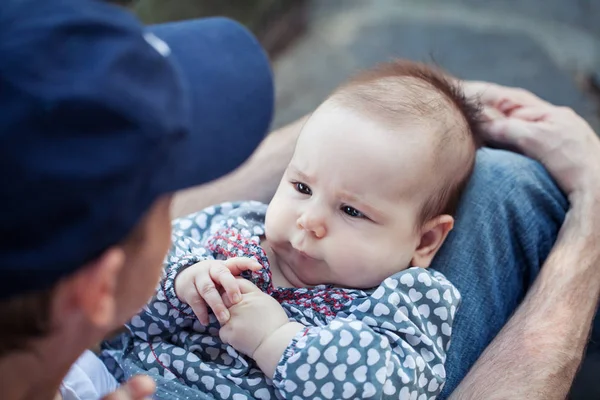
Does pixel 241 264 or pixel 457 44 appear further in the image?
pixel 457 44

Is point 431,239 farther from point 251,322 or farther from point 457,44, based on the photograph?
point 457,44

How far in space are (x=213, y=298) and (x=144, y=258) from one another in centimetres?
39

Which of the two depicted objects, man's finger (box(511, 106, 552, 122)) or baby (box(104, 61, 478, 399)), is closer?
baby (box(104, 61, 478, 399))

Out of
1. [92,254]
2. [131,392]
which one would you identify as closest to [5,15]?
[92,254]

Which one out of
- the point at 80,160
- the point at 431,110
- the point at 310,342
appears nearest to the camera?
the point at 80,160

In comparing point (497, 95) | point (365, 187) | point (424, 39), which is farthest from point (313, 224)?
point (424, 39)

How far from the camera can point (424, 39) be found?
13.1 feet

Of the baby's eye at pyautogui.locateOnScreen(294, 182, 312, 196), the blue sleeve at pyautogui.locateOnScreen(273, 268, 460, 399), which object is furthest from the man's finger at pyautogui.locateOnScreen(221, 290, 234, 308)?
the baby's eye at pyautogui.locateOnScreen(294, 182, 312, 196)

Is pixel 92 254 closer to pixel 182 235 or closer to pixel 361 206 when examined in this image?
pixel 361 206

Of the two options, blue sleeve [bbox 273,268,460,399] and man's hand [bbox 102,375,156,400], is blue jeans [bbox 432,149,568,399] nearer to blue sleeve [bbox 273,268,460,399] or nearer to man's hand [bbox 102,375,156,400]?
blue sleeve [bbox 273,268,460,399]

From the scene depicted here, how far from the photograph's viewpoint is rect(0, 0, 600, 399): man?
0.69 meters

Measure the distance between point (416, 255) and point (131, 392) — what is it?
702 millimetres

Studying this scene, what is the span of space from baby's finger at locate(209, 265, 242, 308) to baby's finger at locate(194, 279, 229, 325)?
1cm

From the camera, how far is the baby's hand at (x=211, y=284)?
4.06 feet
